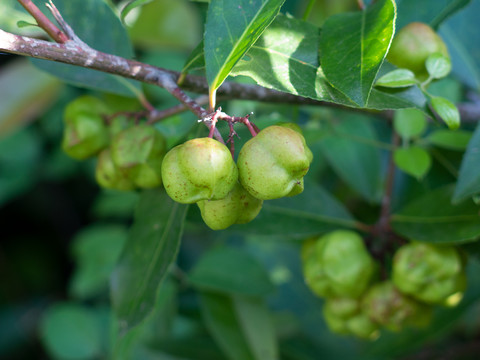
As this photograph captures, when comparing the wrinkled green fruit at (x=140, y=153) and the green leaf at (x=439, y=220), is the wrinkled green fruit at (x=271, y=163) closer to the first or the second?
the wrinkled green fruit at (x=140, y=153)

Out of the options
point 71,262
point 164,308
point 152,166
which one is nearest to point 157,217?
point 152,166

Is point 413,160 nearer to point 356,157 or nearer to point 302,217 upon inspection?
point 302,217

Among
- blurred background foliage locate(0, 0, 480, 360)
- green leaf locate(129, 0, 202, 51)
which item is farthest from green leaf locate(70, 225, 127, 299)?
green leaf locate(129, 0, 202, 51)

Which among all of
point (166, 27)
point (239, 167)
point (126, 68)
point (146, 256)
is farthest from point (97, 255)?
point (239, 167)

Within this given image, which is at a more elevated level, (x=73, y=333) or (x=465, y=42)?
(x=465, y=42)

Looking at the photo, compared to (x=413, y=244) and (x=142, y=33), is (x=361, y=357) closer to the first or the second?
(x=413, y=244)

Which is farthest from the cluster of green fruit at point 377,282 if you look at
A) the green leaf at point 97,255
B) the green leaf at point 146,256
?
the green leaf at point 97,255

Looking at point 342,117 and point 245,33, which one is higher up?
point 245,33
